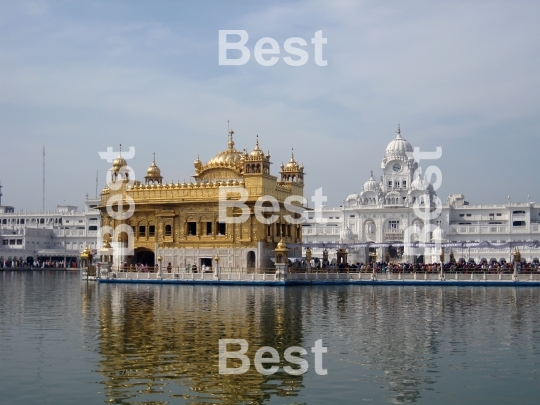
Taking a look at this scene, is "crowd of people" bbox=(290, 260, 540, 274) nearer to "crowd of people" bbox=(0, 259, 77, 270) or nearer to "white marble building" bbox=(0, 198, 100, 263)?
"crowd of people" bbox=(0, 259, 77, 270)

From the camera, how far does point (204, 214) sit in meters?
47.9

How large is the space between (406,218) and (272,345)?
6935cm

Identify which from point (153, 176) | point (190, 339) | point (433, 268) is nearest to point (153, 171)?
point (153, 176)

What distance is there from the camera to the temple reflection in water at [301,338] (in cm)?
1366

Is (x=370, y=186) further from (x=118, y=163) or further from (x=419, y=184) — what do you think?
(x=118, y=163)

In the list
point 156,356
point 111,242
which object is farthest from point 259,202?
point 156,356

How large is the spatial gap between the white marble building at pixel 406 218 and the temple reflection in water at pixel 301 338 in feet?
155

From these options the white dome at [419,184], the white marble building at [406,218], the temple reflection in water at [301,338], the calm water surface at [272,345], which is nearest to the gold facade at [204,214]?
the temple reflection in water at [301,338]

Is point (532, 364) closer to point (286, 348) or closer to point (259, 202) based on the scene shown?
point (286, 348)

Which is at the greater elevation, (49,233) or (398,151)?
(398,151)

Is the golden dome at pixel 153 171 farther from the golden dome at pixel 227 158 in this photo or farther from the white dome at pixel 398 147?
the white dome at pixel 398 147

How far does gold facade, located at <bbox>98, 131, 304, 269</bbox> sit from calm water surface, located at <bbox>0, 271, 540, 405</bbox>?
15108mm

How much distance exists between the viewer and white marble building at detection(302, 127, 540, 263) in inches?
3213

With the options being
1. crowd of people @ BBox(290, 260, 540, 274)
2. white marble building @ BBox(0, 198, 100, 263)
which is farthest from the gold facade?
white marble building @ BBox(0, 198, 100, 263)
